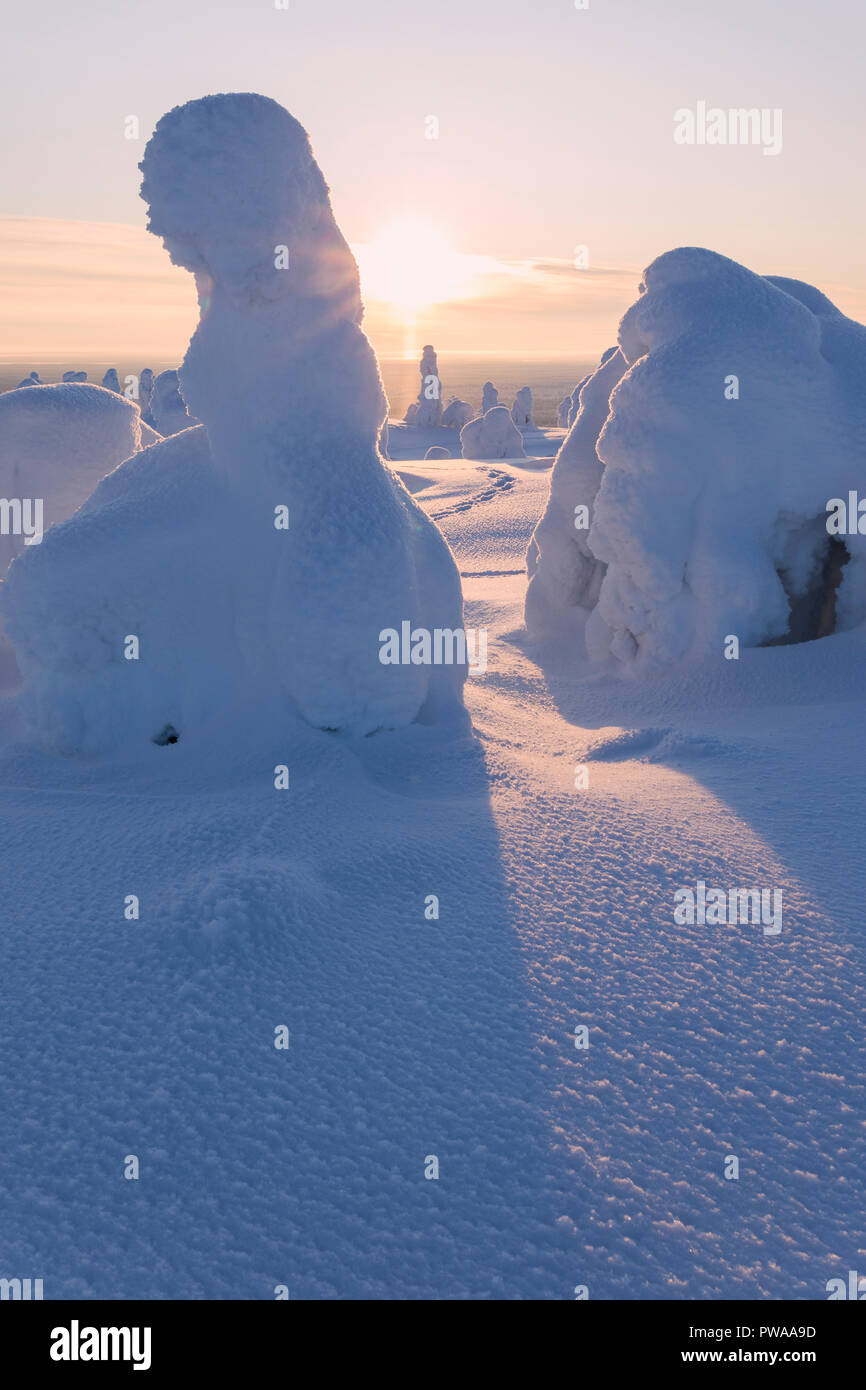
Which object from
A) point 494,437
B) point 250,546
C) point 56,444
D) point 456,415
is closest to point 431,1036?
point 250,546

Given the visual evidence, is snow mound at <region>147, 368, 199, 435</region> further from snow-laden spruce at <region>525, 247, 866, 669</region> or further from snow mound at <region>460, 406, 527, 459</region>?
snow-laden spruce at <region>525, 247, 866, 669</region>

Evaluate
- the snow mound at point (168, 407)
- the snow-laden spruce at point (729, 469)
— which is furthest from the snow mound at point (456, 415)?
the snow-laden spruce at point (729, 469)

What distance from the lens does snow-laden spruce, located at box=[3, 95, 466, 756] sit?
4.41 m

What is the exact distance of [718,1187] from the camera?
6.34ft

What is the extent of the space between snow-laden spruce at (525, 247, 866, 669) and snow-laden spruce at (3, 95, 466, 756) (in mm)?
2091

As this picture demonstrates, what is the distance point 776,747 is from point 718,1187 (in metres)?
2.81

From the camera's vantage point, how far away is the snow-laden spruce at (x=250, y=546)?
441 cm

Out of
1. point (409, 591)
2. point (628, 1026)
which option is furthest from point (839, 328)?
point (628, 1026)

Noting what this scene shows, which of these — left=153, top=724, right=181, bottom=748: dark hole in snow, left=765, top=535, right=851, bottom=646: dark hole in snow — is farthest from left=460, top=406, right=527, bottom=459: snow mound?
left=153, top=724, right=181, bottom=748: dark hole in snow

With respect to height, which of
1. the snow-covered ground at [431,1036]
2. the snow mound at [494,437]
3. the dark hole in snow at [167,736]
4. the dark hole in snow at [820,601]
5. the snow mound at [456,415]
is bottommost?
the snow-covered ground at [431,1036]

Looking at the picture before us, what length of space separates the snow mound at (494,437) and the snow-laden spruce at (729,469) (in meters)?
21.6

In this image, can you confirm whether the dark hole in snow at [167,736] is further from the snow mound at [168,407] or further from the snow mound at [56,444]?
the snow mound at [168,407]

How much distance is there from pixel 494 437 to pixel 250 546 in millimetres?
24281
